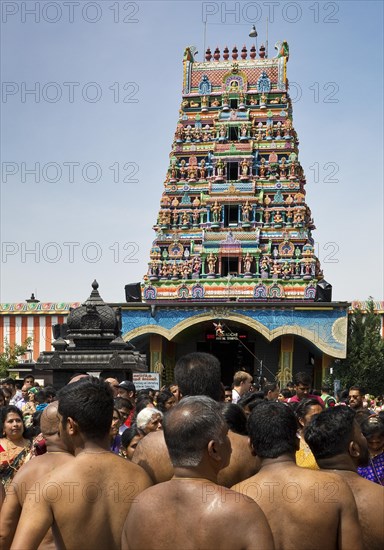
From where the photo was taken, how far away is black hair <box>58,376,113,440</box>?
12.6 ft

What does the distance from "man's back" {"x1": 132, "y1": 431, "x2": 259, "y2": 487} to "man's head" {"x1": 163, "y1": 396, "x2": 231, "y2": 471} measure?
1209mm

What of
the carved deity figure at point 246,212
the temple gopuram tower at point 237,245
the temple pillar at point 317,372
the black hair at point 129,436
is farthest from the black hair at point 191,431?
the carved deity figure at point 246,212

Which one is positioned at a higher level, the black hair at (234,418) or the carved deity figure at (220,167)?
the carved deity figure at (220,167)

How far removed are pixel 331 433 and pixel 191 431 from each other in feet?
3.96

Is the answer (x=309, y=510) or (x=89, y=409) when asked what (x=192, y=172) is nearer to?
(x=89, y=409)

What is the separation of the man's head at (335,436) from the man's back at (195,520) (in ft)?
3.91

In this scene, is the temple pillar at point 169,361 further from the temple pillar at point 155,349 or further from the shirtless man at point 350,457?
the shirtless man at point 350,457

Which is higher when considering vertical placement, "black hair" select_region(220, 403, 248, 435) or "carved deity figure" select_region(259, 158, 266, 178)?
"carved deity figure" select_region(259, 158, 266, 178)

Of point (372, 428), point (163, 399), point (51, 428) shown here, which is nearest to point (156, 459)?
point (51, 428)

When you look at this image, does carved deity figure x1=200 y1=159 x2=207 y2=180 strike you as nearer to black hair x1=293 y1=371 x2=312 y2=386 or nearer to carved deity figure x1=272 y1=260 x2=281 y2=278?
carved deity figure x1=272 y1=260 x2=281 y2=278

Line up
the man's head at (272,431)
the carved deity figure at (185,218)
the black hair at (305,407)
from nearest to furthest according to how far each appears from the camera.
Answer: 1. the man's head at (272,431)
2. the black hair at (305,407)
3. the carved deity figure at (185,218)

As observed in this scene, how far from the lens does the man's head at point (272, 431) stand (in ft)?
13.0

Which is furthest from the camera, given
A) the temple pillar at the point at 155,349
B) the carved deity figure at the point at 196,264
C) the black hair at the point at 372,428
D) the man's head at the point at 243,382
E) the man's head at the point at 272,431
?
the carved deity figure at the point at 196,264

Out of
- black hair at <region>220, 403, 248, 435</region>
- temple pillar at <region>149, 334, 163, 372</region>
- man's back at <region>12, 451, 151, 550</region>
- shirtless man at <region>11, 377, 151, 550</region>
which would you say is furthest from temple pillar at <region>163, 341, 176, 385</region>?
man's back at <region>12, 451, 151, 550</region>
